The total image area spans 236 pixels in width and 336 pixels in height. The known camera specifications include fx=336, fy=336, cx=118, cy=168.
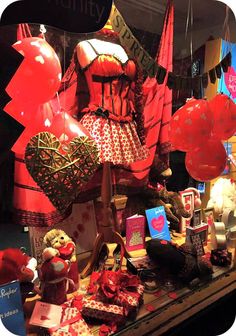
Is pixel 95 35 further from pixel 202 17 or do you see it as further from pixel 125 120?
pixel 202 17

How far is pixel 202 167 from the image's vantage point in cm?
131

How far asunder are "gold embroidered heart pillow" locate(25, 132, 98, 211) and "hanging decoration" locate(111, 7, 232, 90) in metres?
0.38

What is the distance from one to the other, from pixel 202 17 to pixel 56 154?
130cm

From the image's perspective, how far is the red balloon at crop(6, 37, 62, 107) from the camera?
0.87m

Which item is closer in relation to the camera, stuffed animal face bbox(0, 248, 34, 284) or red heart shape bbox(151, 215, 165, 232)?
stuffed animal face bbox(0, 248, 34, 284)

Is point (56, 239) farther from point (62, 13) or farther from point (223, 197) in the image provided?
point (223, 197)

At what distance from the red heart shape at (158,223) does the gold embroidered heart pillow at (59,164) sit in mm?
769

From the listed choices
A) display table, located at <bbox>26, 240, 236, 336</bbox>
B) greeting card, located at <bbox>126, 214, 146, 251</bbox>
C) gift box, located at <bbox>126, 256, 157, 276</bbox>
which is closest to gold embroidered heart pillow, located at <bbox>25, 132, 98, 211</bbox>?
display table, located at <bbox>26, 240, 236, 336</bbox>

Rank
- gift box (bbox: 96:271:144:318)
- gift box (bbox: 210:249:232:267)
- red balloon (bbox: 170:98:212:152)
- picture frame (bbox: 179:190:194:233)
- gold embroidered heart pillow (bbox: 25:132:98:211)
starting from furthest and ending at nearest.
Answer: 1. picture frame (bbox: 179:190:194:233)
2. gift box (bbox: 210:249:232:267)
3. red balloon (bbox: 170:98:212:152)
4. gift box (bbox: 96:271:144:318)
5. gold embroidered heart pillow (bbox: 25:132:98:211)

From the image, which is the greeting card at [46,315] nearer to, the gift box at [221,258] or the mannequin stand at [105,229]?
the mannequin stand at [105,229]

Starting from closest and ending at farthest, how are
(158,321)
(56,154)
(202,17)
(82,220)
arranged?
1. (56,154)
2. (158,321)
3. (82,220)
4. (202,17)

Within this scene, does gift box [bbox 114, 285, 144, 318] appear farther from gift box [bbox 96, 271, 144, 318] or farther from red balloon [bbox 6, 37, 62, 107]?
red balloon [bbox 6, 37, 62, 107]

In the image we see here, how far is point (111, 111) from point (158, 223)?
630mm

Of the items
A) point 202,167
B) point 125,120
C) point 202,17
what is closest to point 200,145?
point 202,167
